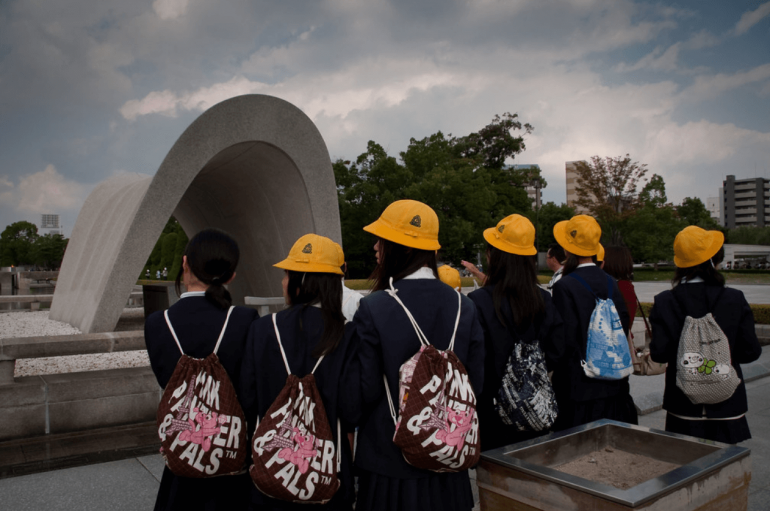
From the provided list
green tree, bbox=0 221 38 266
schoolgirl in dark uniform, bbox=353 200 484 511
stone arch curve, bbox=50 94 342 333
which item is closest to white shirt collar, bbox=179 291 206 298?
schoolgirl in dark uniform, bbox=353 200 484 511

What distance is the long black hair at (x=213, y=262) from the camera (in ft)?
8.05

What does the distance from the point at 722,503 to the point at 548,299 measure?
1.26 meters

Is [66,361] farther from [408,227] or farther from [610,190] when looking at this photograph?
[610,190]

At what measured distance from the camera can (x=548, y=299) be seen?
3082 mm

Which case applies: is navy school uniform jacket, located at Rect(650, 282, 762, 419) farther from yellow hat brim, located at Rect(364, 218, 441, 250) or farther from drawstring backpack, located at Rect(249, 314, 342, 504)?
drawstring backpack, located at Rect(249, 314, 342, 504)

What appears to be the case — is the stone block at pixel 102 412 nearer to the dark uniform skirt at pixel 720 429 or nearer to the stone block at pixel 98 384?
the stone block at pixel 98 384

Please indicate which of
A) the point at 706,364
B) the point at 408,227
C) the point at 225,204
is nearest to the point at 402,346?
the point at 408,227

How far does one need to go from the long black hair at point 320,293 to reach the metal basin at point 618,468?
0.83m

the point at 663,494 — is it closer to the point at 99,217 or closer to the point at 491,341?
the point at 491,341

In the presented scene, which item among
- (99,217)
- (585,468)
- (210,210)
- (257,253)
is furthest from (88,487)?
(99,217)

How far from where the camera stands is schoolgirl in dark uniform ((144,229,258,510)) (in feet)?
7.79

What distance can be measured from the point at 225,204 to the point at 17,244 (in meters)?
68.9

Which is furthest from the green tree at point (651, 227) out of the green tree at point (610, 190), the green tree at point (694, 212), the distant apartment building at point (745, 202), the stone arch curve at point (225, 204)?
the distant apartment building at point (745, 202)

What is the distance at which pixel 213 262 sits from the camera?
2.47m
